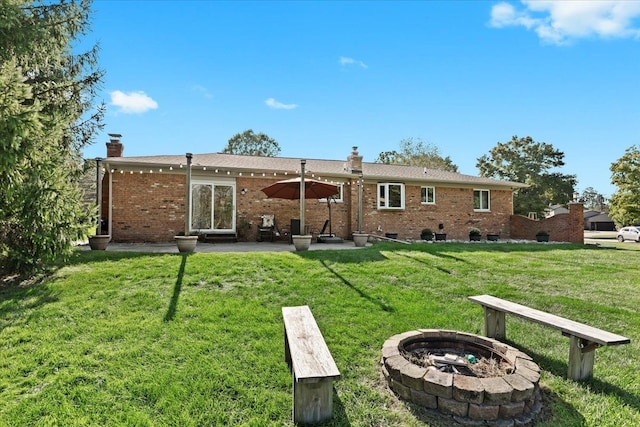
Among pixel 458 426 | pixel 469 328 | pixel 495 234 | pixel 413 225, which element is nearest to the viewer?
pixel 458 426

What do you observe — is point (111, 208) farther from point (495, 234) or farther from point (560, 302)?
point (495, 234)

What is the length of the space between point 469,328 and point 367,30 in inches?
384

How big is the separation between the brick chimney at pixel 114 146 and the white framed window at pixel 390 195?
10.9 meters

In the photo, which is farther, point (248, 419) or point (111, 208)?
point (111, 208)

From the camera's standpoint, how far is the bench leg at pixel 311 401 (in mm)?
2621

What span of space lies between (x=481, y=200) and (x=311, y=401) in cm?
→ 1695

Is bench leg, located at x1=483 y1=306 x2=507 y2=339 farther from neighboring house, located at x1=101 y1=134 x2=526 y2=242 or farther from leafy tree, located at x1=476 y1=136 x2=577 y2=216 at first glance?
leafy tree, located at x1=476 y1=136 x2=577 y2=216

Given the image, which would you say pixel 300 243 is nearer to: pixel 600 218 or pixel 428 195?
pixel 428 195

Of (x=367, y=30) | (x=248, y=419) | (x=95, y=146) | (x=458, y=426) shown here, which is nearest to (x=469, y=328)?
(x=458, y=426)

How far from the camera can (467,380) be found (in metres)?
2.79

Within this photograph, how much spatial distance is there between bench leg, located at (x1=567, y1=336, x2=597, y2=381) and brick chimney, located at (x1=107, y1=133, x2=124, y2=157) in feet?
48.6

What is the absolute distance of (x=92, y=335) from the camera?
399cm

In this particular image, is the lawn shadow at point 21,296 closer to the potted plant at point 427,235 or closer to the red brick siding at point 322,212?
the red brick siding at point 322,212

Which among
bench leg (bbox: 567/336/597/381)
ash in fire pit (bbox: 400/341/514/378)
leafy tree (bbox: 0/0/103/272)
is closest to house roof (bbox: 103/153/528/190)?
leafy tree (bbox: 0/0/103/272)
